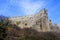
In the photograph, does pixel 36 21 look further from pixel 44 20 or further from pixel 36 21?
pixel 44 20

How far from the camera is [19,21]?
37125mm

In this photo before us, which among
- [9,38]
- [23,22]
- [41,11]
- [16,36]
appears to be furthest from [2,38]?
[41,11]

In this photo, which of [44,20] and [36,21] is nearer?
[36,21]

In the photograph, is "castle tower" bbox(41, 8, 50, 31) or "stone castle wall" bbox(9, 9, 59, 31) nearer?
"stone castle wall" bbox(9, 9, 59, 31)

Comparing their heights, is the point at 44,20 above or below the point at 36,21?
above

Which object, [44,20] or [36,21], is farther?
[44,20]

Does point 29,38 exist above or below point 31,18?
below

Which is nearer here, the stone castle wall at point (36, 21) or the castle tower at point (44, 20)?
the stone castle wall at point (36, 21)

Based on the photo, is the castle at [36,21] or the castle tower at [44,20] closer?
the castle at [36,21]

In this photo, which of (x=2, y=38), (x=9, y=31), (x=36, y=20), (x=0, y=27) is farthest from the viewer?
(x=36, y=20)

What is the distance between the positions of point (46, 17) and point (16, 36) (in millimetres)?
14434

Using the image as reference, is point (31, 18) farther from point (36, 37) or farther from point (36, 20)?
point (36, 37)

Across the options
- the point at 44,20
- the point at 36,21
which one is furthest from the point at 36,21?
the point at 44,20

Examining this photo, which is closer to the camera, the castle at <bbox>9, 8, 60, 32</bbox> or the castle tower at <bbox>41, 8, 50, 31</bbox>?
the castle at <bbox>9, 8, 60, 32</bbox>
